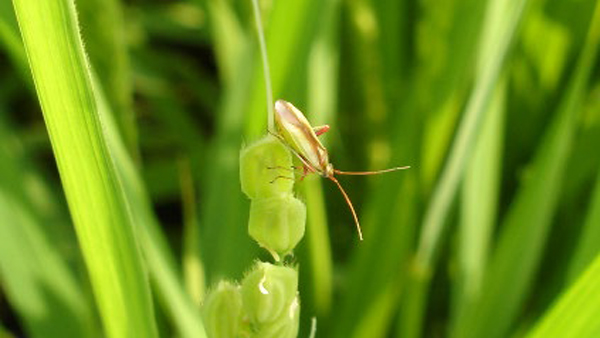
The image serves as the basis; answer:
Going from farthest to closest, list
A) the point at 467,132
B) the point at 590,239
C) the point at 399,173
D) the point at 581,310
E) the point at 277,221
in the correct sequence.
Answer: the point at 399,173 → the point at 467,132 → the point at 590,239 → the point at 581,310 → the point at 277,221

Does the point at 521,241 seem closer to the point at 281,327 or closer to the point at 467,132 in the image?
the point at 467,132

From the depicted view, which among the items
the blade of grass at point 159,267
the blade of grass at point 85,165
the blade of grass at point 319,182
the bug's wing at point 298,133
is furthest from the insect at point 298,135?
the blade of grass at point 319,182

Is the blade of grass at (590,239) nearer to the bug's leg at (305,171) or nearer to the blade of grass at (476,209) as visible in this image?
the blade of grass at (476,209)

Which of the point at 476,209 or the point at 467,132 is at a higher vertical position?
the point at 467,132

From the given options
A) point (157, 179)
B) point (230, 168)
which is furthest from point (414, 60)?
point (157, 179)

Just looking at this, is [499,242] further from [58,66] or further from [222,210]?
[58,66]

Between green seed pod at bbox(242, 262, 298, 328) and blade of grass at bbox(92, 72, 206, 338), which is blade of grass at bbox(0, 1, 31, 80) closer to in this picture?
blade of grass at bbox(92, 72, 206, 338)

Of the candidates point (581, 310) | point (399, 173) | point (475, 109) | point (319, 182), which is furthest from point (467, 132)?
point (581, 310)
